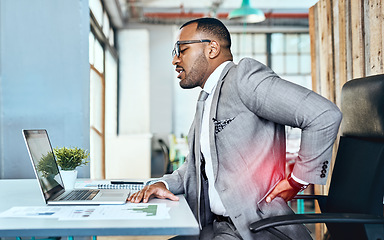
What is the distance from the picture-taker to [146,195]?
Result: 5.29ft

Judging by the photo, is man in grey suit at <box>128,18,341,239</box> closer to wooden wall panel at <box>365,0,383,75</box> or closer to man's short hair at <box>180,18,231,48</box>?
man's short hair at <box>180,18,231,48</box>

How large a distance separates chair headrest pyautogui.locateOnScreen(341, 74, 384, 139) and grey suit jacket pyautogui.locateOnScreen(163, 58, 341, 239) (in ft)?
0.64

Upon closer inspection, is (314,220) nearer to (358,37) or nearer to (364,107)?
(364,107)

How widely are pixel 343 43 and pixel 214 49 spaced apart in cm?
157

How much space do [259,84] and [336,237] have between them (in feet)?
2.58

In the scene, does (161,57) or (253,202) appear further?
(161,57)

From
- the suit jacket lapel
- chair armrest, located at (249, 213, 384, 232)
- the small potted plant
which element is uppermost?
the suit jacket lapel

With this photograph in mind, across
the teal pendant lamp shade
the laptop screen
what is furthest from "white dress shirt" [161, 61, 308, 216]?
the teal pendant lamp shade

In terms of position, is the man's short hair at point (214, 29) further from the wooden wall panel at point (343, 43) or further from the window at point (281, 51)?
the window at point (281, 51)

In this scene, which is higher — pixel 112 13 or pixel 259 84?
pixel 112 13

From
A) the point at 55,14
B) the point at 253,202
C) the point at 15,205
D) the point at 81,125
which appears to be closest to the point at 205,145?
the point at 253,202

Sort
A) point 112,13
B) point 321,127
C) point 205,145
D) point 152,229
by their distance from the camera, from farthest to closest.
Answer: point 112,13 → point 205,145 → point 321,127 → point 152,229

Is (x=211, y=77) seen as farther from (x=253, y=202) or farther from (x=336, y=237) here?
(x=336, y=237)

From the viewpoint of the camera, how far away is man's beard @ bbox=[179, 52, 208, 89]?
1.90m
